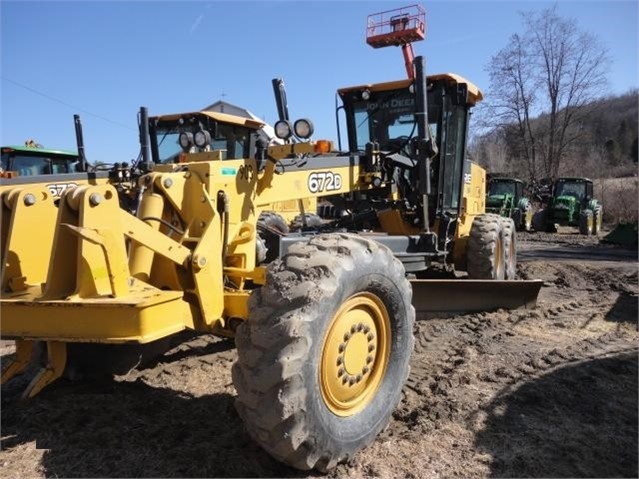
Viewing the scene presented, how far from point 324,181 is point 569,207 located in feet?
59.5

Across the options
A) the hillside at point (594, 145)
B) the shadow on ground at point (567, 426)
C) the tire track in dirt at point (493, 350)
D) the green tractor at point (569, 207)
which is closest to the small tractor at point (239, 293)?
the tire track in dirt at point (493, 350)

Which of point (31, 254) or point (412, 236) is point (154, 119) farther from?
point (31, 254)

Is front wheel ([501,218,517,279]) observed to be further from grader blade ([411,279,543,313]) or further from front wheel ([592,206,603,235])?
front wheel ([592,206,603,235])

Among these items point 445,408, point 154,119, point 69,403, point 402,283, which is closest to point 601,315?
point 445,408

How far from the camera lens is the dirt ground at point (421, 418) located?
3012 millimetres

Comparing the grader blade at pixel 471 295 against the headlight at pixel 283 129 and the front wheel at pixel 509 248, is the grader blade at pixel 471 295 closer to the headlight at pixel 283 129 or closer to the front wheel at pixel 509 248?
the front wheel at pixel 509 248

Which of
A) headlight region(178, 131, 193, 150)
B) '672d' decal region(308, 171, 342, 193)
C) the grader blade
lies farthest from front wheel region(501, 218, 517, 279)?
headlight region(178, 131, 193, 150)

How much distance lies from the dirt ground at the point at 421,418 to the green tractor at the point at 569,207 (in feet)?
52.3

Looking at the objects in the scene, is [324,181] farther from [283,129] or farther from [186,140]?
[186,140]

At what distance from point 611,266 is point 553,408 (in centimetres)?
788

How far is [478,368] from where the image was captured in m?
4.61

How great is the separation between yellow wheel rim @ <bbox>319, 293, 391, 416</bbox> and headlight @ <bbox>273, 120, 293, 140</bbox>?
1.58m

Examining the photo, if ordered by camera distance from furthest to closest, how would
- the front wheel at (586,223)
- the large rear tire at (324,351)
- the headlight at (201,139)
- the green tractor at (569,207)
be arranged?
the green tractor at (569,207), the front wheel at (586,223), the headlight at (201,139), the large rear tire at (324,351)

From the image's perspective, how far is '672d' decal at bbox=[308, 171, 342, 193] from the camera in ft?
15.4
